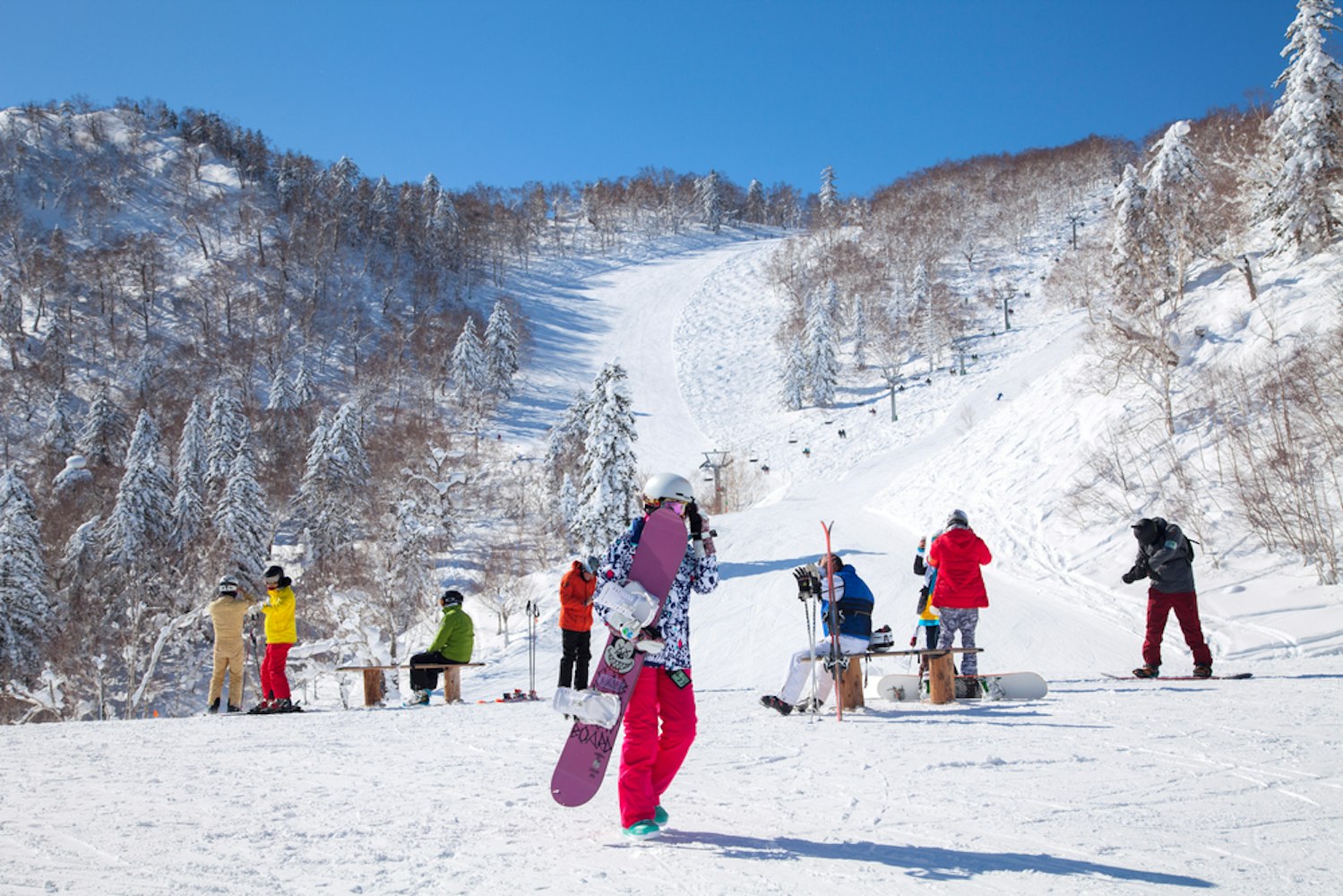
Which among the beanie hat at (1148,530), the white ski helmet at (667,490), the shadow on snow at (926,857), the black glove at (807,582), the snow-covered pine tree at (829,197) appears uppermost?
the snow-covered pine tree at (829,197)

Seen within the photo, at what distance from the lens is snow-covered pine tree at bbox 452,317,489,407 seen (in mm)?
72062

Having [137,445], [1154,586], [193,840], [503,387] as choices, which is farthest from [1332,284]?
[503,387]

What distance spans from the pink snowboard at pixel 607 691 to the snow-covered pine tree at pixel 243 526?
1565 inches

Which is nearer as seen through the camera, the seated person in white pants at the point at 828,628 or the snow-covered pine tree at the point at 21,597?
the seated person in white pants at the point at 828,628

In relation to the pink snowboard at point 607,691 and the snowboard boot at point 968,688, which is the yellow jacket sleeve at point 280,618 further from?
the snowboard boot at point 968,688

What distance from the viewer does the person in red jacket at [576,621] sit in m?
10.8

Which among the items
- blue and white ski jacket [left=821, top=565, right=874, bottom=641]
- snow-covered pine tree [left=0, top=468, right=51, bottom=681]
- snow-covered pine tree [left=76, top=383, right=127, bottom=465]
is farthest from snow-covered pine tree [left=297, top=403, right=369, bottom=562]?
blue and white ski jacket [left=821, top=565, right=874, bottom=641]

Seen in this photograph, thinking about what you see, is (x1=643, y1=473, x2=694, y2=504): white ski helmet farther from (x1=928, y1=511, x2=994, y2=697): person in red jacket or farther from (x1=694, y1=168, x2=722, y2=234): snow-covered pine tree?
(x1=694, y1=168, x2=722, y2=234): snow-covered pine tree

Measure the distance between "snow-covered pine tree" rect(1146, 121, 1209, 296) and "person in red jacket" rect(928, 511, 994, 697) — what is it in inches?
1008

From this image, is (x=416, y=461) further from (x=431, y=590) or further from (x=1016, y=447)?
(x=1016, y=447)

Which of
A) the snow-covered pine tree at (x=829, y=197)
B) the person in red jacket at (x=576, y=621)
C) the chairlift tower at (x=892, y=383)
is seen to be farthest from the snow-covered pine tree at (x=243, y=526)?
the snow-covered pine tree at (x=829, y=197)

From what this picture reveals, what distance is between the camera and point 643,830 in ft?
12.6

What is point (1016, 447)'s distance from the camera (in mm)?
29641

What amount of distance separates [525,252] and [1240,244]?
93658 mm
